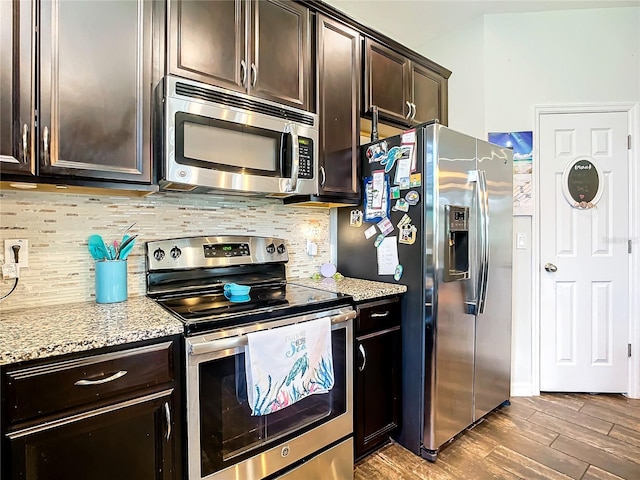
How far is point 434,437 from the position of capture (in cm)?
187

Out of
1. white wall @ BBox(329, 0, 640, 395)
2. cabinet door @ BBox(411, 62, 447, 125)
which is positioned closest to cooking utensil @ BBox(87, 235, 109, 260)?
cabinet door @ BBox(411, 62, 447, 125)

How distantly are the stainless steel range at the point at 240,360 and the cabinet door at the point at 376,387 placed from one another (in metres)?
0.11

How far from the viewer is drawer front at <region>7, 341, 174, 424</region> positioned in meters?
0.99

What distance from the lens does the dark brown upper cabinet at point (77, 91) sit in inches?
46.9

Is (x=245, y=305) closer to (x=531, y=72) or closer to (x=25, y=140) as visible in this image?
(x=25, y=140)

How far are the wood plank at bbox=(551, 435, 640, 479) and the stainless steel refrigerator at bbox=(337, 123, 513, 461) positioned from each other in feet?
1.28

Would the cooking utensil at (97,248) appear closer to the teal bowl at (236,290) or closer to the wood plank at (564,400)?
the teal bowl at (236,290)

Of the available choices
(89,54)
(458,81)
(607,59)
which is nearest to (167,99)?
(89,54)

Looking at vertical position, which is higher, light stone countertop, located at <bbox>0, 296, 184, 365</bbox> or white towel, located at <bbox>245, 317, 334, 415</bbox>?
light stone countertop, located at <bbox>0, 296, 184, 365</bbox>

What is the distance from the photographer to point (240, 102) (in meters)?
1.61

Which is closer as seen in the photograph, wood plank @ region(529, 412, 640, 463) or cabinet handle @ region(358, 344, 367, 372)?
cabinet handle @ region(358, 344, 367, 372)

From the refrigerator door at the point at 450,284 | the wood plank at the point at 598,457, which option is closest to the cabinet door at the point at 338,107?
the refrigerator door at the point at 450,284

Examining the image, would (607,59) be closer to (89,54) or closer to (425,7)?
(425,7)

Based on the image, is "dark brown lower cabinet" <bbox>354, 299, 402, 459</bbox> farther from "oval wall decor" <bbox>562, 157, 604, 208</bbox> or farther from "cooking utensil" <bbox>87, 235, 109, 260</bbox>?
"oval wall decor" <bbox>562, 157, 604, 208</bbox>
